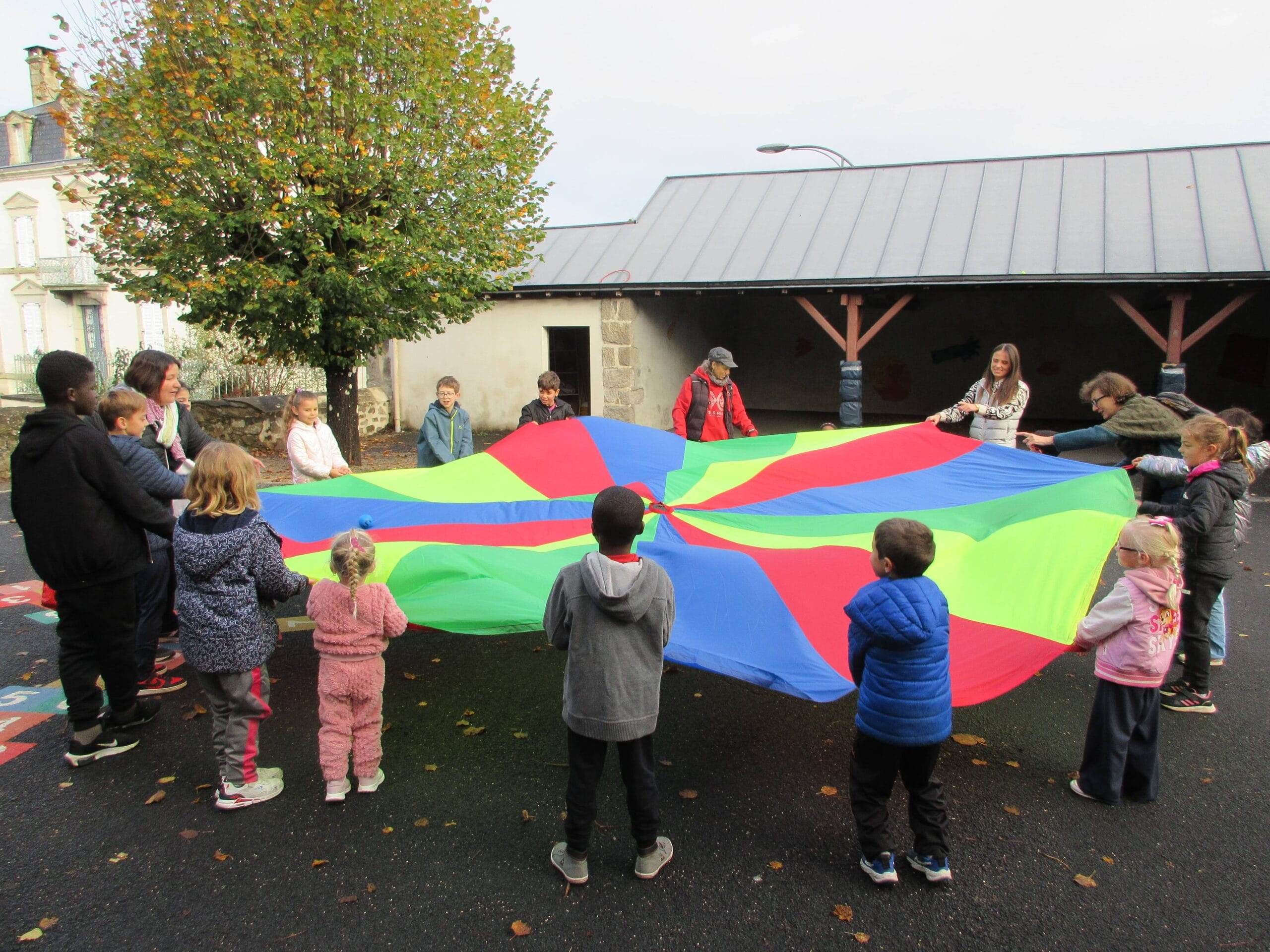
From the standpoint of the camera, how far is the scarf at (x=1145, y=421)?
12.5ft

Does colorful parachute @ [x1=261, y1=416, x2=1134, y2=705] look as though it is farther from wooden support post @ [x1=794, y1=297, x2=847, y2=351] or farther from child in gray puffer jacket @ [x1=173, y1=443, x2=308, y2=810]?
wooden support post @ [x1=794, y1=297, x2=847, y2=351]

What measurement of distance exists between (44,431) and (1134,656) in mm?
3965

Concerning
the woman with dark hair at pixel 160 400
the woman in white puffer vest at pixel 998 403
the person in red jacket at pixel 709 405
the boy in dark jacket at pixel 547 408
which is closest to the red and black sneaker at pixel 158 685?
the woman with dark hair at pixel 160 400

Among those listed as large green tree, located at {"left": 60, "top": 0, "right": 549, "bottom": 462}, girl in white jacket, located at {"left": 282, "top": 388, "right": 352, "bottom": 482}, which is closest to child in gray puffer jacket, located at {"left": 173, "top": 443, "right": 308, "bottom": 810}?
girl in white jacket, located at {"left": 282, "top": 388, "right": 352, "bottom": 482}

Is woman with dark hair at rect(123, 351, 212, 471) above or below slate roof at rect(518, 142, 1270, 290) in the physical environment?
below

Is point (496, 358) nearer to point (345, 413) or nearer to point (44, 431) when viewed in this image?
point (345, 413)

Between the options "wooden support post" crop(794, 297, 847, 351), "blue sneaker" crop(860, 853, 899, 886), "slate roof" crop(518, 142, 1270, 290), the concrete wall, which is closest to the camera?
"blue sneaker" crop(860, 853, 899, 886)

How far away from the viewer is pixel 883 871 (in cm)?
247

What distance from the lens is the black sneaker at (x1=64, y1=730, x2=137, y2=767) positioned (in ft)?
10.5

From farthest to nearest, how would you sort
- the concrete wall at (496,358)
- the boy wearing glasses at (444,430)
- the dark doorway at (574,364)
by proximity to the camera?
the dark doorway at (574,364) < the concrete wall at (496,358) < the boy wearing glasses at (444,430)

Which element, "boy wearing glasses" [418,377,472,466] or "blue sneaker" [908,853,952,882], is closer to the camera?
"blue sneaker" [908,853,952,882]

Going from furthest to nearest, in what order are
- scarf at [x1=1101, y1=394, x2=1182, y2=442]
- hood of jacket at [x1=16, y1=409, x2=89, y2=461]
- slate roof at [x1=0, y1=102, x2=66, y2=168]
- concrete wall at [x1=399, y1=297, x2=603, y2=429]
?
slate roof at [x1=0, y1=102, x2=66, y2=168], concrete wall at [x1=399, y1=297, x2=603, y2=429], scarf at [x1=1101, y1=394, x2=1182, y2=442], hood of jacket at [x1=16, y1=409, x2=89, y2=461]

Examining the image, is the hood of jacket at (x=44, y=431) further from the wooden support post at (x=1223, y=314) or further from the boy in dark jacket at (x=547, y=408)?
the wooden support post at (x=1223, y=314)

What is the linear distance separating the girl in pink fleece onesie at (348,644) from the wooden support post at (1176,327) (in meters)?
10.0
